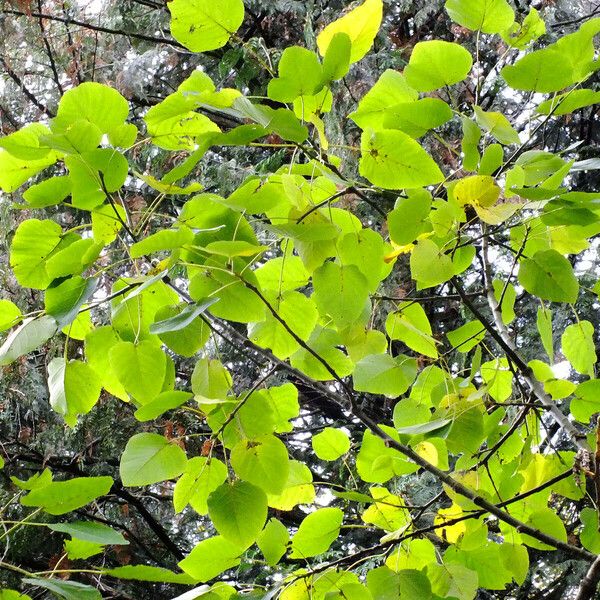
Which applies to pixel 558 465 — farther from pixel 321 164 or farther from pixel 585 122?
pixel 585 122

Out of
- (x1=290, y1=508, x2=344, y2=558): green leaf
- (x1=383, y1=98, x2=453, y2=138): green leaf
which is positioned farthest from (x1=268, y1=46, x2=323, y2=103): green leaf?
(x1=290, y1=508, x2=344, y2=558): green leaf

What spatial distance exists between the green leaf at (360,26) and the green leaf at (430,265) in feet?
0.58

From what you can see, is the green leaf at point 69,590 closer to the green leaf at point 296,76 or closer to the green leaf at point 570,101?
the green leaf at point 296,76

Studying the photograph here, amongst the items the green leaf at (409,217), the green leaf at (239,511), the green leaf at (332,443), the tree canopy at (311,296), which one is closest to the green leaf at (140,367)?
the tree canopy at (311,296)

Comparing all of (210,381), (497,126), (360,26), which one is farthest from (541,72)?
(210,381)

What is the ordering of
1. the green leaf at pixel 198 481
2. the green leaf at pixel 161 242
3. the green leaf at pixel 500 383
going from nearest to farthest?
the green leaf at pixel 161 242 < the green leaf at pixel 198 481 < the green leaf at pixel 500 383

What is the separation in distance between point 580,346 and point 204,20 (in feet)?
1.93

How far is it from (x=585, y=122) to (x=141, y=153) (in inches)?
79.8

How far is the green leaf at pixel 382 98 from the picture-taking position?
0.70 meters

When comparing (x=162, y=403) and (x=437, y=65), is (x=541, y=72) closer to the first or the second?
(x=437, y=65)

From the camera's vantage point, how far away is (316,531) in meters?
0.76

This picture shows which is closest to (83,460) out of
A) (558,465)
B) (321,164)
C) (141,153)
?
(141,153)

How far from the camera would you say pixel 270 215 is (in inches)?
25.8

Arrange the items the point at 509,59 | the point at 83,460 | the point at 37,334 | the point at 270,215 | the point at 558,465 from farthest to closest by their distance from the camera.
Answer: the point at 509,59, the point at 83,460, the point at 558,465, the point at 270,215, the point at 37,334
